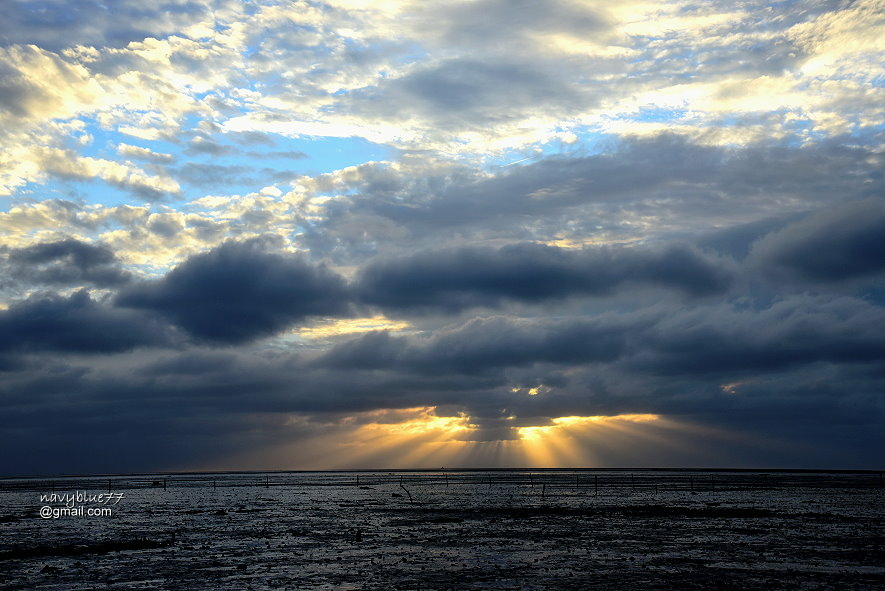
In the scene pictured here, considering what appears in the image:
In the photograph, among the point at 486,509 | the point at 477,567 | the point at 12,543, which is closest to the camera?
the point at 477,567

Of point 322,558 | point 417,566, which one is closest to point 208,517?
point 322,558

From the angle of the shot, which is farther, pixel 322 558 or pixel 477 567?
pixel 322 558

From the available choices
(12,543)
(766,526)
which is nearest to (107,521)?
(12,543)

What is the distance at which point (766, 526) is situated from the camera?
59.4 metres

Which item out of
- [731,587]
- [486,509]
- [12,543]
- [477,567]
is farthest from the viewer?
[486,509]

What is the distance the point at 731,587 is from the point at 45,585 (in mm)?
31485

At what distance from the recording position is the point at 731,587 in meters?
30.7

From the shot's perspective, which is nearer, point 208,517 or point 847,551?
point 847,551

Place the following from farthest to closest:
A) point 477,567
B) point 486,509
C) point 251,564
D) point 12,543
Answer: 1. point 486,509
2. point 12,543
3. point 251,564
4. point 477,567

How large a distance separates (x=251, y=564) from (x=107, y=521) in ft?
136

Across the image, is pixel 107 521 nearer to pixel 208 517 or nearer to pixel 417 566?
pixel 208 517

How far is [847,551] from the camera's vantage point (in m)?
42.2

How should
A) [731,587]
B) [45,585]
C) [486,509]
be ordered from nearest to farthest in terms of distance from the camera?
[731,587] < [45,585] < [486,509]

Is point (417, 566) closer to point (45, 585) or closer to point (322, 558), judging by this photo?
point (322, 558)
